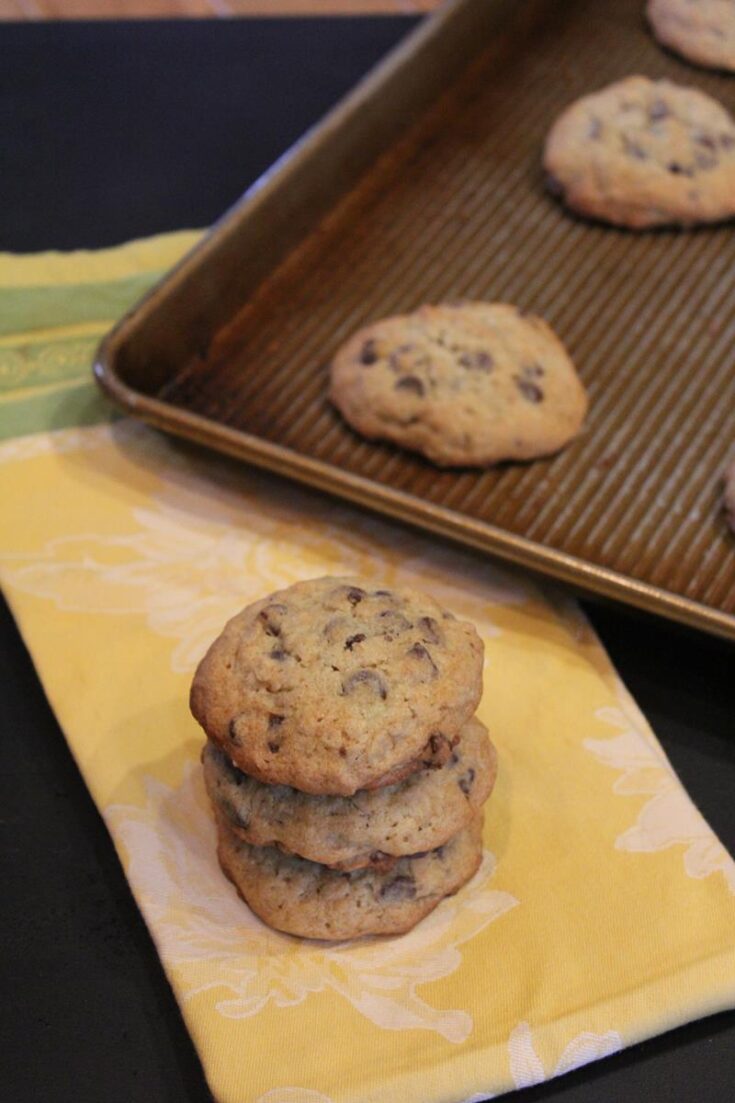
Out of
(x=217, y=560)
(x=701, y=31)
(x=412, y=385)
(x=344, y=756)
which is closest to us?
(x=344, y=756)

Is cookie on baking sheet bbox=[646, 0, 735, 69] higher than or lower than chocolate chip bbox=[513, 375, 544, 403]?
higher

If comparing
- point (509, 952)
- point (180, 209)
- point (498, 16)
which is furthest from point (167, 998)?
point (498, 16)

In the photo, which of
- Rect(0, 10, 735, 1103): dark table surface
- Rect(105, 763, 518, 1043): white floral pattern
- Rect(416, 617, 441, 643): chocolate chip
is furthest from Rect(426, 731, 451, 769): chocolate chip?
Rect(0, 10, 735, 1103): dark table surface

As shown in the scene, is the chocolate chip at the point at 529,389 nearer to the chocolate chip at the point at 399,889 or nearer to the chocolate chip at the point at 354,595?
the chocolate chip at the point at 354,595

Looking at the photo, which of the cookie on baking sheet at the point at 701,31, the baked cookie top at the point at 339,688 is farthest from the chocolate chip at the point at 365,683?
the cookie on baking sheet at the point at 701,31

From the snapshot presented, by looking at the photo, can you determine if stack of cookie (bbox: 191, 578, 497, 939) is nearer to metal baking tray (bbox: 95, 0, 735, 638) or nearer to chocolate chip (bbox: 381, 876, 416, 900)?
chocolate chip (bbox: 381, 876, 416, 900)

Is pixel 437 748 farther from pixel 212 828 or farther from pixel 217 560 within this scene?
pixel 217 560

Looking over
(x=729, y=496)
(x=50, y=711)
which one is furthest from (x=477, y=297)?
(x=50, y=711)
